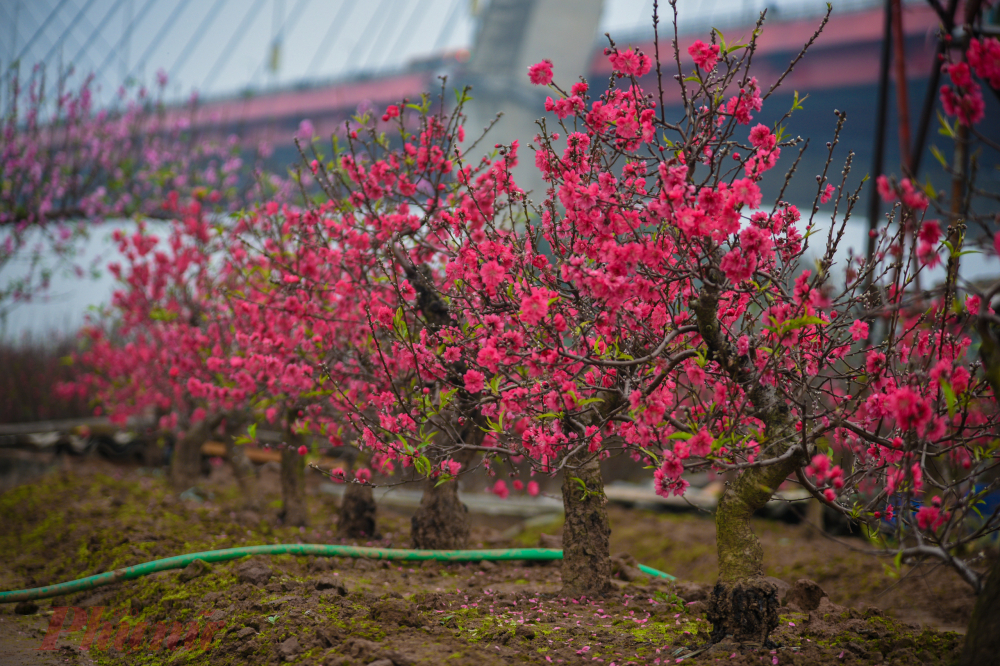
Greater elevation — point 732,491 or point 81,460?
point 732,491

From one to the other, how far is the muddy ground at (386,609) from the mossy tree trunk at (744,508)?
0.15 m

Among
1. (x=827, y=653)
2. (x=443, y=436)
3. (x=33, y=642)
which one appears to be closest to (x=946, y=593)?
(x=827, y=653)

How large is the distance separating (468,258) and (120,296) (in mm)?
7181

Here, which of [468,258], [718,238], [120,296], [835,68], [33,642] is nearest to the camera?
[718,238]

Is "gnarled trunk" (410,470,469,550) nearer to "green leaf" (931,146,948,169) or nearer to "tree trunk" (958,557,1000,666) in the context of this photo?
"tree trunk" (958,557,1000,666)

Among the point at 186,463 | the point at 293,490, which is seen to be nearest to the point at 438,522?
the point at 293,490

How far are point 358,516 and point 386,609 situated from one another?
109 inches

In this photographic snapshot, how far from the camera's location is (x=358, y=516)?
6430 mm

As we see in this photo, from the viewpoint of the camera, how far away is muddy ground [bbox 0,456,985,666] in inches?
132

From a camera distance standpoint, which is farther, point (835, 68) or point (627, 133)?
point (835, 68)

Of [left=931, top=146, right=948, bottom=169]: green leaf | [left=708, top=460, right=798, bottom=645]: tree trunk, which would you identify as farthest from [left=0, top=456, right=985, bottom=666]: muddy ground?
[left=931, top=146, right=948, bottom=169]: green leaf

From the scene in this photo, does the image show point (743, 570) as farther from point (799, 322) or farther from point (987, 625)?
point (799, 322)

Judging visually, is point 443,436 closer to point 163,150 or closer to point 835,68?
point 163,150

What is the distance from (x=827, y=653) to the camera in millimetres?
3270
